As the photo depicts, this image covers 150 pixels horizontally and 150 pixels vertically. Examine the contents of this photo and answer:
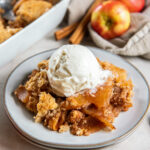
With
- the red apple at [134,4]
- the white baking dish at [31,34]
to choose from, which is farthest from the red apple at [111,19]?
the white baking dish at [31,34]

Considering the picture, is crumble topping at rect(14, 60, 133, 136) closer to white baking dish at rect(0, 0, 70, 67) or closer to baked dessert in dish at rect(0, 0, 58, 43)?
white baking dish at rect(0, 0, 70, 67)

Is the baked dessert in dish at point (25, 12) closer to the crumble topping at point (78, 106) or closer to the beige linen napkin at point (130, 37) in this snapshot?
the beige linen napkin at point (130, 37)

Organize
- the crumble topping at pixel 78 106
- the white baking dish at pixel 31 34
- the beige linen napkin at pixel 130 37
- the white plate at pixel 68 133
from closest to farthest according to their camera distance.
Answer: the white plate at pixel 68 133 < the crumble topping at pixel 78 106 < the white baking dish at pixel 31 34 < the beige linen napkin at pixel 130 37

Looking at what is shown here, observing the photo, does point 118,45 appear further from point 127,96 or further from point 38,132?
point 38,132

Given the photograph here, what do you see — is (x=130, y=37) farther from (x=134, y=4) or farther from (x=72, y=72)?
(x=72, y=72)

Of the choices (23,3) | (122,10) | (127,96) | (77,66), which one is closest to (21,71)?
(77,66)

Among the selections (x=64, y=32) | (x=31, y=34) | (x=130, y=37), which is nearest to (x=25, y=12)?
(x=31, y=34)
